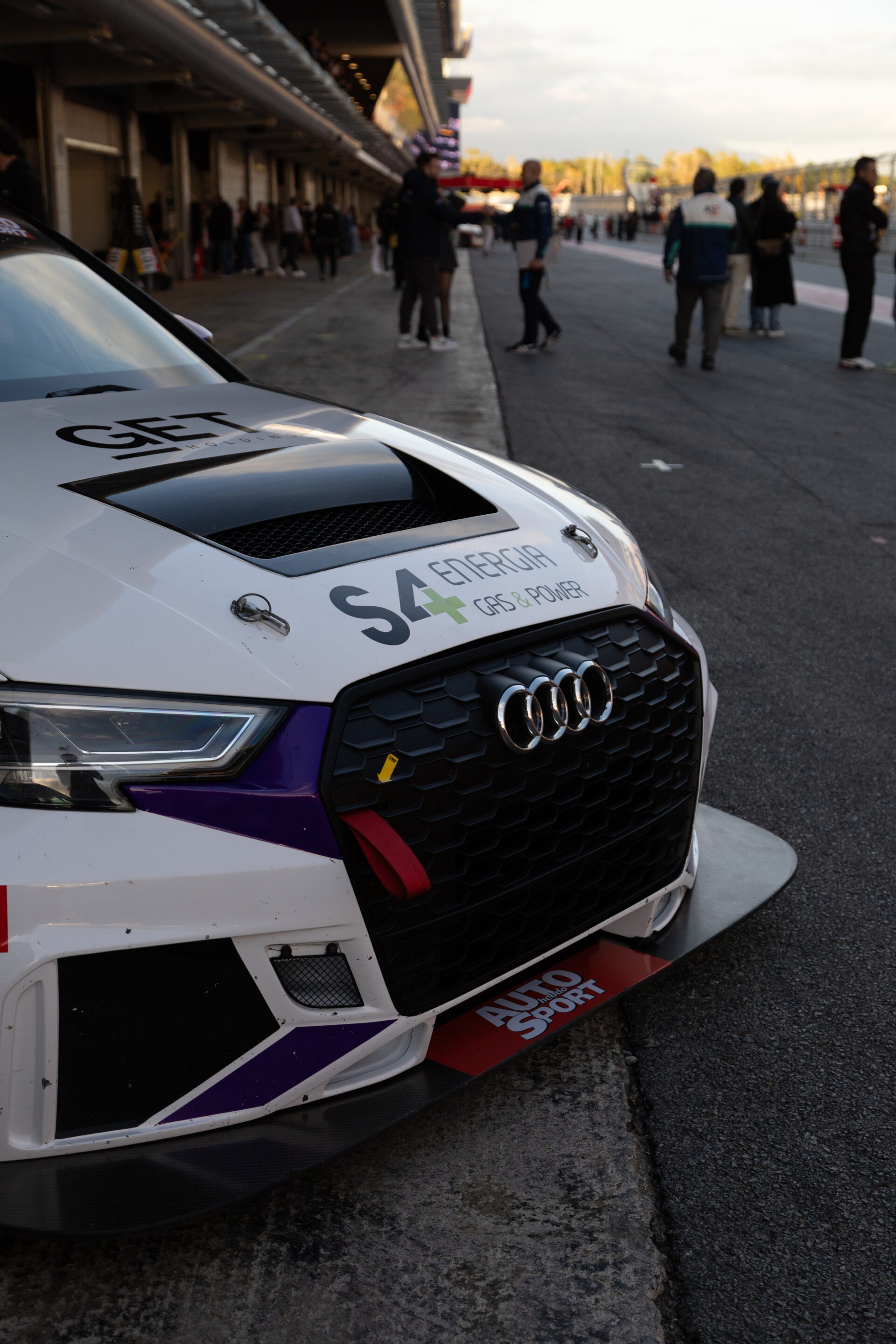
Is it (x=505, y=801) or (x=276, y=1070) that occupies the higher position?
(x=505, y=801)

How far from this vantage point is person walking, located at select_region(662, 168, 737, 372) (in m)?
12.2

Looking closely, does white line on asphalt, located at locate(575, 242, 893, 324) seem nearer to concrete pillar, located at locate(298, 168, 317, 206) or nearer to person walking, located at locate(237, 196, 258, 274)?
person walking, located at locate(237, 196, 258, 274)

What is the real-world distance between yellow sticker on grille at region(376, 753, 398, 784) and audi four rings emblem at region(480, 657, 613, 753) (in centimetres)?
19

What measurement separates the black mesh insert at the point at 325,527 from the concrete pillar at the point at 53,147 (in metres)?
18.8

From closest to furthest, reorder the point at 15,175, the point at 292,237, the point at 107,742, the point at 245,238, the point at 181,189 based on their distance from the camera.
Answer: the point at 107,742
the point at 15,175
the point at 181,189
the point at 245,238
the point at 292,237

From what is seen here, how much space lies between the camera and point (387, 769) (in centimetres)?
170

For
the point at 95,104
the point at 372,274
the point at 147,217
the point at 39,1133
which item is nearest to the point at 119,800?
the point at 39,1133

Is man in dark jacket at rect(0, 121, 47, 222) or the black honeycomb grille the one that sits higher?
man in dark jacket at rect(0, 121, 47, 222)

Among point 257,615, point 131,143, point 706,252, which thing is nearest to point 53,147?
point 131,143

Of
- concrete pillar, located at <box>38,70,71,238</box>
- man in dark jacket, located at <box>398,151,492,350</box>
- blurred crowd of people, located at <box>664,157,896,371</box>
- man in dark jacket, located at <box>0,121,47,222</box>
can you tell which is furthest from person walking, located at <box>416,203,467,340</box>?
concrete pillar, located at <box>38,70,71,238</box>

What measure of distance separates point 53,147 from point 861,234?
530 inches

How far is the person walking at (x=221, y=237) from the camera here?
2856 cm

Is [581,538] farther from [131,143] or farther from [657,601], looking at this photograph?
[131,143]

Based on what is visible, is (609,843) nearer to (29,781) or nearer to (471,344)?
(29,781)
